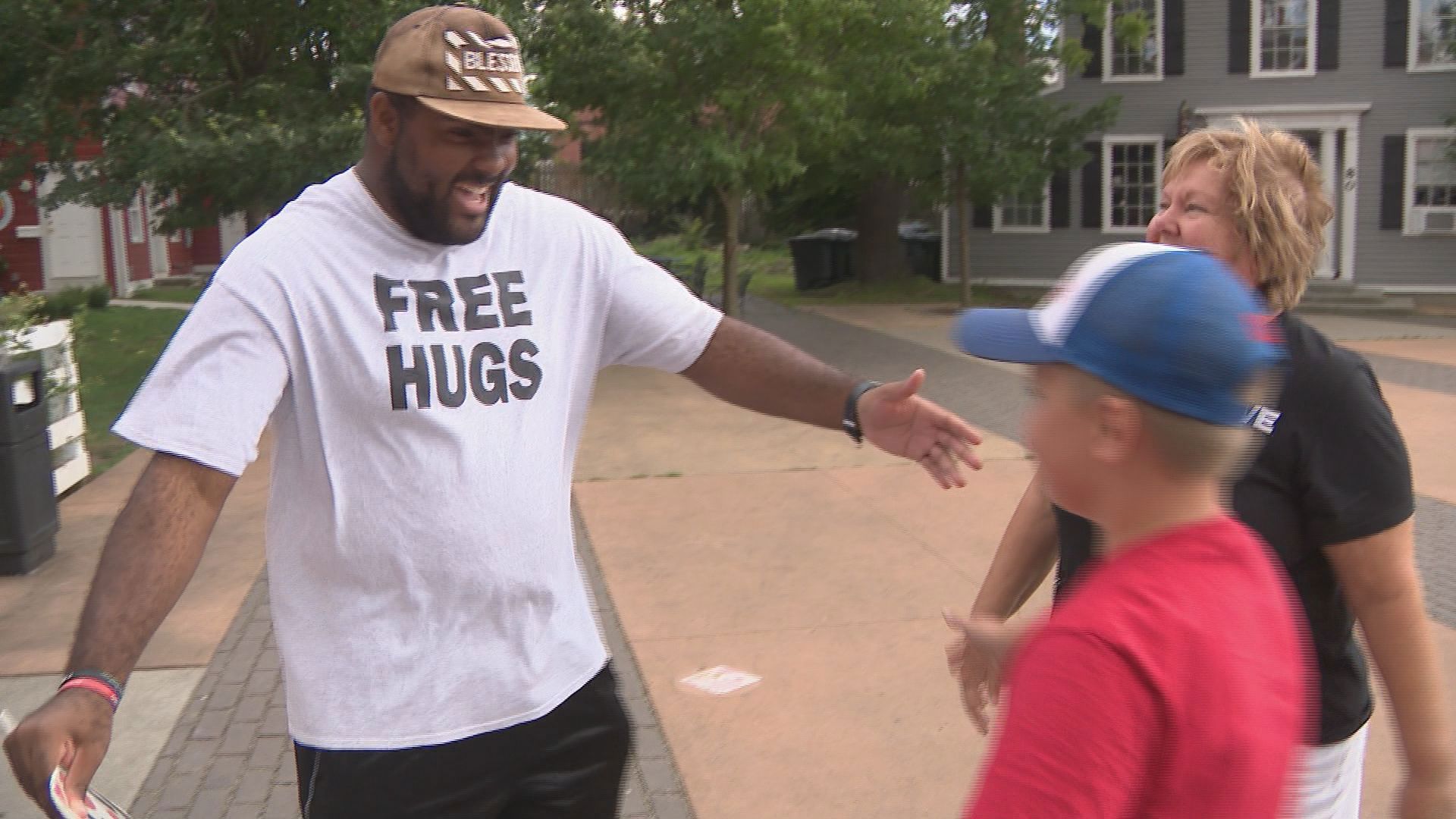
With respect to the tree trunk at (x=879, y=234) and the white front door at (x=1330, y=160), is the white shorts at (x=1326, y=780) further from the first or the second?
the white front door at (x=1330, y=160)

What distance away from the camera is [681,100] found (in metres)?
14.4

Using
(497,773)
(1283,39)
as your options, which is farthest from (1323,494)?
(1283,39)

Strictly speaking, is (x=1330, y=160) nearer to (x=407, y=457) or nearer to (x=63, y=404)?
(x=63, y=404)

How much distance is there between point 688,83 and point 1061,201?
41.6 ft

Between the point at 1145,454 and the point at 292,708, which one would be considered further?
the point at 292,708

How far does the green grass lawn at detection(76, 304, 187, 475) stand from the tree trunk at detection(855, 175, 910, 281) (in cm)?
1186

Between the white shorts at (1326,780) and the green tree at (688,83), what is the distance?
1193 centimetres

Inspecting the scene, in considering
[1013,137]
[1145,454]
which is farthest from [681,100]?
[1145,454]

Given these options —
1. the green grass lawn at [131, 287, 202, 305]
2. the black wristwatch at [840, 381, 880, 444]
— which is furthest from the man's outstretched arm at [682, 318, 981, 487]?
the green grass lawn at [131, 287, 202, 305]

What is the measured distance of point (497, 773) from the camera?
213 centimetres

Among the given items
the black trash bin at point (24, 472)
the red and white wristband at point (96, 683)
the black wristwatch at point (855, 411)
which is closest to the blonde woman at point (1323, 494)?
the black wristwatch at point (855, 411)

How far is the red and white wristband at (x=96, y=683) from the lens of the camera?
5.72 ft

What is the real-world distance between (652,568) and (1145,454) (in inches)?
212

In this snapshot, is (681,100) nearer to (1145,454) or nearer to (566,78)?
(566,78)
